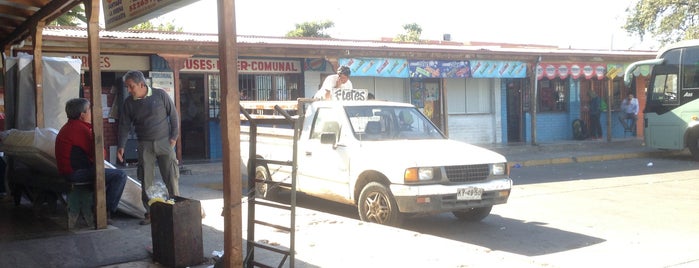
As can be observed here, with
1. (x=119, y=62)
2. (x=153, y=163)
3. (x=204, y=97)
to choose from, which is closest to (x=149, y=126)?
(x=153, y=163)

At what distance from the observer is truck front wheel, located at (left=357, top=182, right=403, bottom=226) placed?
7809mm

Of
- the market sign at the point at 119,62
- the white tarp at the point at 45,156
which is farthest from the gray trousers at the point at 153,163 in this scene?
the market sign at the point at 119,62

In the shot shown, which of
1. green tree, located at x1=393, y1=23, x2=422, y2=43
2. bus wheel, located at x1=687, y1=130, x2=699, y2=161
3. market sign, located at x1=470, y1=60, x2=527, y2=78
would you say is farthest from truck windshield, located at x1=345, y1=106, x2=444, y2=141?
green tree, located at x1=393, y1=23, x2=422, y2=43

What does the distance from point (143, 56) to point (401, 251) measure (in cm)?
1049

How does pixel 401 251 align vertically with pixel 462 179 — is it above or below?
below

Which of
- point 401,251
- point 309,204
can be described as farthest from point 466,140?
point 401,251

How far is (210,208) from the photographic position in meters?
9.07

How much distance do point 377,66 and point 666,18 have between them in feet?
62.5

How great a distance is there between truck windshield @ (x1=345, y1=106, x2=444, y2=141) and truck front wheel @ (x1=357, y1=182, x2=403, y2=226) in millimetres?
832

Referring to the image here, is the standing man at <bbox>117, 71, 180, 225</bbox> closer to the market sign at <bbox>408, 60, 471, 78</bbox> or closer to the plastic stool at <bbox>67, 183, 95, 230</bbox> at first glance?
the plastic stool at <bbox>67, 183, 95, 230</bbox>

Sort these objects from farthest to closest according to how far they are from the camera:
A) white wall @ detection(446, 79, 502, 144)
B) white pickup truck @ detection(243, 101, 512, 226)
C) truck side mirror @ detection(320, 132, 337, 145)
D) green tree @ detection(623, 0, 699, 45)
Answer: green tree @ detection(623, 0, 699, 45)
white wall @ detection(446, 79, 502, 144)
truck side mirror @ detection(320, 132, 337, 145)
white pickup truck @ detection(243, 101, 512, 226)

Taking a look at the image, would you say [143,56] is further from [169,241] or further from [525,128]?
[525,128]

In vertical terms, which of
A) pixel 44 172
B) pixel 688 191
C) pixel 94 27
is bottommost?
pixel 688 191

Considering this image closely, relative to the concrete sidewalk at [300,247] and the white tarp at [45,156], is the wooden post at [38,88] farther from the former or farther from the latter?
the concrete sidewalk at [300,247]
